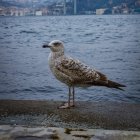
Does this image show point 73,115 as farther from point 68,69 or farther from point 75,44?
point 75,44

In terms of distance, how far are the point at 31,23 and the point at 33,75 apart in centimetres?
53

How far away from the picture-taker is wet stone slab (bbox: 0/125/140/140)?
2.04m

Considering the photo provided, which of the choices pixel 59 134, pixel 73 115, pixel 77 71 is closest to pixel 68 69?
pixel 77 71

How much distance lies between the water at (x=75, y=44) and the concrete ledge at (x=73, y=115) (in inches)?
21.9

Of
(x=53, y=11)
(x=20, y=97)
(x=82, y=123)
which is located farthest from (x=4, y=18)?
(x=82, y=123)

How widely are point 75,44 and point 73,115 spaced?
1.01 meters

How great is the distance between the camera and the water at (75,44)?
3234mm

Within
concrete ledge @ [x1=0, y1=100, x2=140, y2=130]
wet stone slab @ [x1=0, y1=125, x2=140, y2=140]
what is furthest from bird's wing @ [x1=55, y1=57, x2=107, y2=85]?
wet stone slab @ [x1=0, y1=125, x2=140, y2=140]

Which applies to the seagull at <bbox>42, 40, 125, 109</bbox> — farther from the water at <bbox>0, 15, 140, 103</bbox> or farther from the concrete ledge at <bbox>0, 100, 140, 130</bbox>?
the water at <bbox>0, 15, 140, 103</bbox>

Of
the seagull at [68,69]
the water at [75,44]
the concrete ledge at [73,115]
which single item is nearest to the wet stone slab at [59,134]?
the concrete ledge at [73,115]

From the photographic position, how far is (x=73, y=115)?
2.49 m

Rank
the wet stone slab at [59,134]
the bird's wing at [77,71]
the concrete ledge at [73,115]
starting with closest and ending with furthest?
the wet stone slab at [59,134] < the concrete ledge at [73,115] < the bird's wing at [77,71]

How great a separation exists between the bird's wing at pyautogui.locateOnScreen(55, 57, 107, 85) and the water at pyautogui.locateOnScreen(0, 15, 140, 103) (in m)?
0.59

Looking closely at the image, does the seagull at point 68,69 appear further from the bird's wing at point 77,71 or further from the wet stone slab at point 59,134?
the wet stone slab at point 59,134
